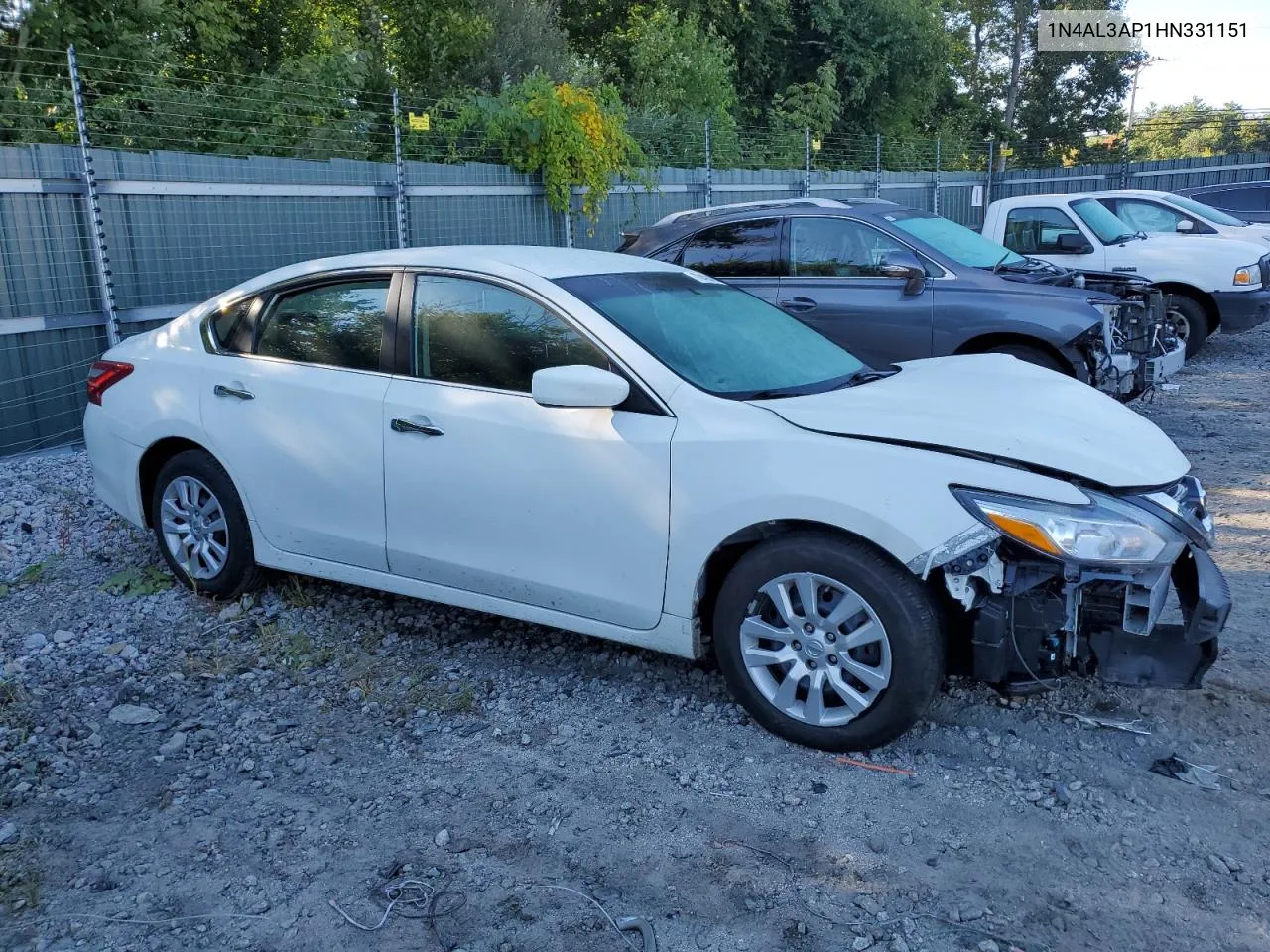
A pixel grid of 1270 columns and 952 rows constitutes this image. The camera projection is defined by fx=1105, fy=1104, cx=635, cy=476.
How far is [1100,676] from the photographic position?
3.49 m

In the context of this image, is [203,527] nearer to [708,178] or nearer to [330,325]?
[330,325]

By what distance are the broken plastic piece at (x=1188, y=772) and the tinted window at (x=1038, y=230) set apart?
351 inches

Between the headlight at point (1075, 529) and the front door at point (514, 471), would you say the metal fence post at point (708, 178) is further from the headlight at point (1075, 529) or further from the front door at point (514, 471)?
the headlight at point (1075, 529)

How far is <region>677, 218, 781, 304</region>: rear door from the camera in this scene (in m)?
8.34

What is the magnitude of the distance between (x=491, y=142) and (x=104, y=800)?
1015 cm

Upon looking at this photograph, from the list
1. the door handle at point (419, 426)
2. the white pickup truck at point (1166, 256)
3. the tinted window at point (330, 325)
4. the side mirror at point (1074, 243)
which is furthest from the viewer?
the side mirror at point (1074, 243)

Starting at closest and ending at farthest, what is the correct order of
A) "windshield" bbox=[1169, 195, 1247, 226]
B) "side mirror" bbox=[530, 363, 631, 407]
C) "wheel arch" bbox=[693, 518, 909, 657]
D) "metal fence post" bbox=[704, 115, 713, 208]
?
"wheel arch" bbox=[693, 518, 909, 657], "side mirror" bbox=[530, 363, 631, 407], "windshield" bbox=[1169, 195, 1247, 226], "metal fence post" bbox=[704, 115, 713, 208]

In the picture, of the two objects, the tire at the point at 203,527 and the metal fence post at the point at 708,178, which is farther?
the metal fence post at the point at 708,178

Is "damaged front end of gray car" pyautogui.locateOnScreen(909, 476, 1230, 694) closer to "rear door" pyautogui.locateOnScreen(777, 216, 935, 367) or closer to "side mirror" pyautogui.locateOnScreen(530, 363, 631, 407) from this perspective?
"side mirror" pyautogui.locateOnScreen(530, 363, 631, 407)

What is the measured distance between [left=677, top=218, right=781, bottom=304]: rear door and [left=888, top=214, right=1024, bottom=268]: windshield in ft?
3.08

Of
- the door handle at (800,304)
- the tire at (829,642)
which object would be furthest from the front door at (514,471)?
the door handle at (800,304)

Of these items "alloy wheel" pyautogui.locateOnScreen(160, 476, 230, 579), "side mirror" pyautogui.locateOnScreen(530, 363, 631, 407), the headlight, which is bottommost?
"alloy wheel" pyautogui.locateOnScreen(160, 476, 230, 579)

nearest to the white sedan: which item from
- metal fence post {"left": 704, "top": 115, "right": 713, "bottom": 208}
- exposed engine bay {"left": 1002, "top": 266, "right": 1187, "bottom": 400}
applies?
exposed engine bay {"left": 1002, "top": 266, "right": 1187, "bottom": 400}

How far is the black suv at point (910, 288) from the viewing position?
761cm
